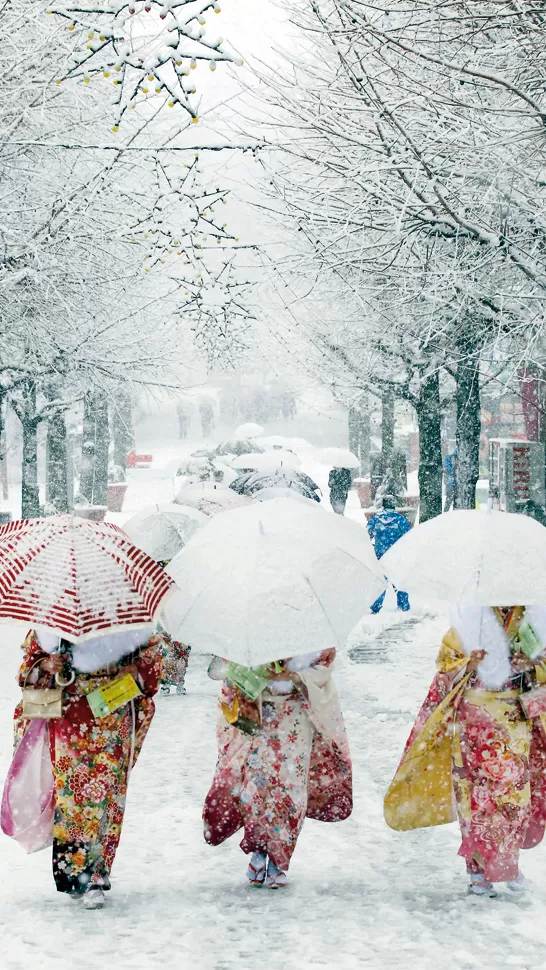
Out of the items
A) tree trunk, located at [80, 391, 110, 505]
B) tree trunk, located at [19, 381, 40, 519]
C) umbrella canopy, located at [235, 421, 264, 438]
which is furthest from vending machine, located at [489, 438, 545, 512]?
umbrella canopy, located at [235, 421, 264, 438]

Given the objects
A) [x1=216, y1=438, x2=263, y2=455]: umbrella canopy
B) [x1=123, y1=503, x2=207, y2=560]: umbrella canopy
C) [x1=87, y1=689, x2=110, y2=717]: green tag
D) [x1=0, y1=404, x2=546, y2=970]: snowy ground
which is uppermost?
[x1=216, y1=438, x2=263, y2=455]: umbrella canopy

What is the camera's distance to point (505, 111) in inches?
267

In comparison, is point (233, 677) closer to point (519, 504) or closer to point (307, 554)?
point (307, 554)

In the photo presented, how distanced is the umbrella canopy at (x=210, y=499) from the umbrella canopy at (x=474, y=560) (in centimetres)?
472

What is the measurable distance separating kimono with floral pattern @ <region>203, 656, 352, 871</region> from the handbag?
31.1 inches


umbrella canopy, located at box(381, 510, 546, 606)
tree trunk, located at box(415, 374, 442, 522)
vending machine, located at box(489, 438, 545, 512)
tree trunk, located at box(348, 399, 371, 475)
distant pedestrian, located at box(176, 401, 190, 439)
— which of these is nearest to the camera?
umbrella canopy, located at box(381, 510, 546, 606)

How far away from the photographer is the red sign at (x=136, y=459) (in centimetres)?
4675

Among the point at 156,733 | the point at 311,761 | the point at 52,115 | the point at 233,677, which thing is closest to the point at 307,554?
the point at 233,677

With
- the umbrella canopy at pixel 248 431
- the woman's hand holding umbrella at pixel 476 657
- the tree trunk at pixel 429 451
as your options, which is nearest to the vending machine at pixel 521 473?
the tree trunk at pixel 429 451

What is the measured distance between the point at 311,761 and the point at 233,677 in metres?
0.65

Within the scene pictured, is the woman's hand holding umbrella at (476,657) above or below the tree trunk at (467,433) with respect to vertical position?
below

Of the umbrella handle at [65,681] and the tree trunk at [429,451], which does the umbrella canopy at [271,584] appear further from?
the tree trunk at [429,451]

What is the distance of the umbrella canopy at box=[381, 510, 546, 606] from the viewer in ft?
14.7

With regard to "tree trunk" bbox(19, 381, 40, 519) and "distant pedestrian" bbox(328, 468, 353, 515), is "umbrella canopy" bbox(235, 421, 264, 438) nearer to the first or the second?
"distant pedestrian" bbox(328, 468, 353, 515)
